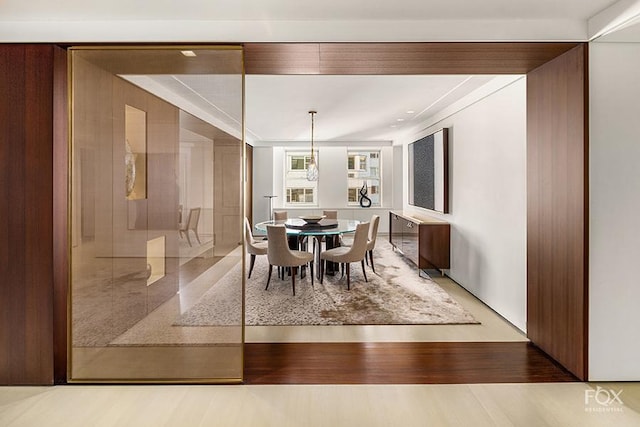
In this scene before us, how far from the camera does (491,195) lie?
13.4ft

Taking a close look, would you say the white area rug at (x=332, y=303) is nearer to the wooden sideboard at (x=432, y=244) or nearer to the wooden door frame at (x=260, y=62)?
the wooden sideboard at (x=432, y=244)

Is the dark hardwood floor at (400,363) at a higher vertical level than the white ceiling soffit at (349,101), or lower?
lower

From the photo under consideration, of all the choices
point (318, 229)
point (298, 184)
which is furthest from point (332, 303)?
point (298, 184)

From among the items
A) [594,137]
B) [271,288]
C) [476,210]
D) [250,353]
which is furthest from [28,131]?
[476,210]

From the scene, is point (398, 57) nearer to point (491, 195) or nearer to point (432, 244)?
point (491, 195)

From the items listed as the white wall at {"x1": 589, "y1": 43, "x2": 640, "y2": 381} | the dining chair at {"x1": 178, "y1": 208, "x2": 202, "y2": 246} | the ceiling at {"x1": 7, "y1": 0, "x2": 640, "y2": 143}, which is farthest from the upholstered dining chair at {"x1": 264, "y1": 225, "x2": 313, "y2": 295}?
the white wall at {"x1": 589, "y1": 43, "x2": 640, "y2": 381}

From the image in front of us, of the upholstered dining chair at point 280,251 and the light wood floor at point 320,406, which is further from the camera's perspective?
the upholstered dining chair at point 280,251

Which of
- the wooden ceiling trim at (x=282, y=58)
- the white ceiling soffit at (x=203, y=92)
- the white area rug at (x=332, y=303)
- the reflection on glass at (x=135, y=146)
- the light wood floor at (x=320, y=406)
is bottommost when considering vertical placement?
the light wood floor at (x=320, y=406)

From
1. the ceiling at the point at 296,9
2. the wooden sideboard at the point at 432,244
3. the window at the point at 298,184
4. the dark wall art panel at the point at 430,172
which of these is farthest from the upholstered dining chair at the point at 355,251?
the window at the point at 298,184

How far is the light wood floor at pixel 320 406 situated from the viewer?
7.11 feet

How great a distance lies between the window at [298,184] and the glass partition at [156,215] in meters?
7.12

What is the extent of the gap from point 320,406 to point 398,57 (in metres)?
2.43

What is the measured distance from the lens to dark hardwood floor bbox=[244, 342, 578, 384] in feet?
8.64

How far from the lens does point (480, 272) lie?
4.38 m
